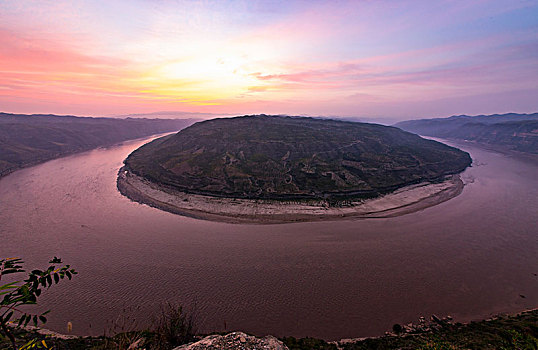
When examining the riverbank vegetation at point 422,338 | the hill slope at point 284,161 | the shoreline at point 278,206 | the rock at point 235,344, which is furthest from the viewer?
the hill slope at point 284,161

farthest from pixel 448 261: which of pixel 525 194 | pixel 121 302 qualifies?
pixel 525 194

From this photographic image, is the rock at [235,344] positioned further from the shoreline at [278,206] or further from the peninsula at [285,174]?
the peninsula at [285,174]

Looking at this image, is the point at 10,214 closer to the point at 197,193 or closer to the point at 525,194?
the point at 197,193

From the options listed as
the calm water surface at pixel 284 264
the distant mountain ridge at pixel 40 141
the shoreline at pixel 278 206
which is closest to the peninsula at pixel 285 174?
the shoreline at pixel 278 206

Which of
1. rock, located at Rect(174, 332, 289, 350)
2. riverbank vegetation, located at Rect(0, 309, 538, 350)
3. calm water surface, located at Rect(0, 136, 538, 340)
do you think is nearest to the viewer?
rock, located at Rect(174, 332, 289, 350)

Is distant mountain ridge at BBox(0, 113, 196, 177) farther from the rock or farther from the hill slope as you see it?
the rock

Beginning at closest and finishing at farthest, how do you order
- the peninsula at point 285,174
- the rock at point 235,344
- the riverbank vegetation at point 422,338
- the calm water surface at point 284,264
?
1. the rock at point 235,344
2. the riverbank vegetation at point 422,338
3. the calm water surface at point 284,264
4. the peninsula at point 285,174

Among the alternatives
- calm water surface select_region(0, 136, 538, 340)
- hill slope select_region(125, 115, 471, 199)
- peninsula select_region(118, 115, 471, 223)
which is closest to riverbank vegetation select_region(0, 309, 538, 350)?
calm water surface select_region(0, 136, 538, 340)
